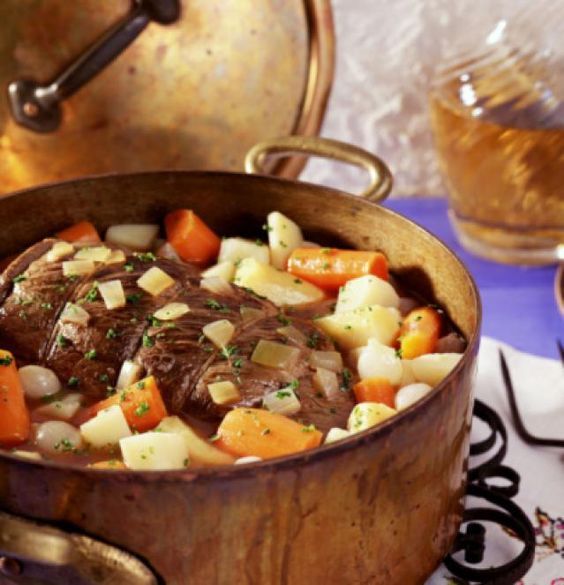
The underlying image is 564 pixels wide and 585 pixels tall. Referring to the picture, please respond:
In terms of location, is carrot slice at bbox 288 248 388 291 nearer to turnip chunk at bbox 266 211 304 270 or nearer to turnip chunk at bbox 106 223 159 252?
turnip chunk at bbox 266 211 304 270

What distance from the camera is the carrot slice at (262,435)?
1920 millimetres

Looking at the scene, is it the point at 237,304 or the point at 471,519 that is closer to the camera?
the point at 471,519

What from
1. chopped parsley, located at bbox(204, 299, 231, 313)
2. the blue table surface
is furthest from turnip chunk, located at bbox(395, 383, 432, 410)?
the blue table surface

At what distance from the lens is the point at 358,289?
7.98 ft

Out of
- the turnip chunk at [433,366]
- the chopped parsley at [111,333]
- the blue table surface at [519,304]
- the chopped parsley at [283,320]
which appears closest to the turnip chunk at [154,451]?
the chopped parsley at [111,333]

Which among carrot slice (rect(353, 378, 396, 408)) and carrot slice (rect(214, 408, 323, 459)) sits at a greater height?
carrot slice (rect(353, 378, 396, 408))

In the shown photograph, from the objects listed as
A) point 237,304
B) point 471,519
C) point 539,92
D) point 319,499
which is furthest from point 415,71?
point 319,499

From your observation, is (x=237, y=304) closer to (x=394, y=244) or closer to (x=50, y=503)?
(x=394, y=244)

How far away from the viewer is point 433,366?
7.14 feet

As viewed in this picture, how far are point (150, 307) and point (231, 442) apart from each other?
0.43 meters

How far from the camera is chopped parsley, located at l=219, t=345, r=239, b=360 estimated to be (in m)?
2.13

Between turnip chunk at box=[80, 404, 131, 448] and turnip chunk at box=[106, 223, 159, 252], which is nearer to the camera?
turnip chunk at box=[80, 404, 131, 448]

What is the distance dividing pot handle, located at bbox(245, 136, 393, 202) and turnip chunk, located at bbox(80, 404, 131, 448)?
3.00 feet

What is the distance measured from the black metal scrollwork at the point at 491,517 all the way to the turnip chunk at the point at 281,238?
1.97 feet
